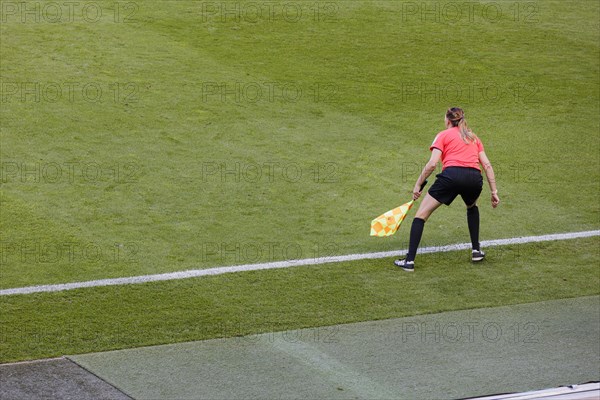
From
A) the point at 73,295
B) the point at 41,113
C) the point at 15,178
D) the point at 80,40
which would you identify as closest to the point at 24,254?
the point at 73,295

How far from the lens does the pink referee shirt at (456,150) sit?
1065 cm

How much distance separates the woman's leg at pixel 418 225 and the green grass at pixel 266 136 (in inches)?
16.9

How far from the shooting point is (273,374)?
826 centimetres

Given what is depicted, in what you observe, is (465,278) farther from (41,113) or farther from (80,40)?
(80,40)

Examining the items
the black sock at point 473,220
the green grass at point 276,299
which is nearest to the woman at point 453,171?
the black sock at point 473,220

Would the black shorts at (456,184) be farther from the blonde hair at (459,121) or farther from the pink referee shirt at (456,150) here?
the blonde hair at (459,121)

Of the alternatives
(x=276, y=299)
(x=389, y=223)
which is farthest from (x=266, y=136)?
(x=276, y=299)

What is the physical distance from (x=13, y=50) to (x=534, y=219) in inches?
388

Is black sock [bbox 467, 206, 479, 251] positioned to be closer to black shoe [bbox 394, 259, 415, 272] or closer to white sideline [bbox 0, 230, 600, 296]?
white sideline [bbox 0, 230, 600, 296]

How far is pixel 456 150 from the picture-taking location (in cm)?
1068

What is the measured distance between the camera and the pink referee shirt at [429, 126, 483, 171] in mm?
10648

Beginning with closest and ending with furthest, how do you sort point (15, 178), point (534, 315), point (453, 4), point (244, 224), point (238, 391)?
point (238, 391) → point (534, 315) → point (244, 224) → point (15, 178) → point (453, 4)

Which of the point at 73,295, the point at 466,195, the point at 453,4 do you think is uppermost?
the point at 453,4

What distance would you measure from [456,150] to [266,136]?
5.13 metres
